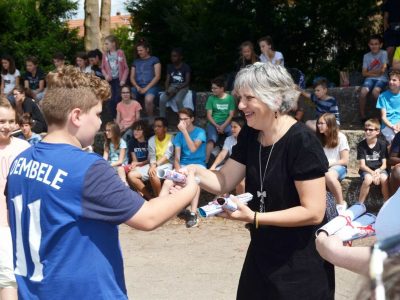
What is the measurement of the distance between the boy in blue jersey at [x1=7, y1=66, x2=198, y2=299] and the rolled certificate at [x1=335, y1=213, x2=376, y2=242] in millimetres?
727

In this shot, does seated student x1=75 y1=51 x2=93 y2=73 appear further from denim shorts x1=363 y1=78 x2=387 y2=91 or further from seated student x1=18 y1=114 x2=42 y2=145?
denim shorts x1=363 y1=78 x2=387 y2=91

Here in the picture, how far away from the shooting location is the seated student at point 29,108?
11220 millimetres

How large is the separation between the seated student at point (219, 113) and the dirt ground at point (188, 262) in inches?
66.8

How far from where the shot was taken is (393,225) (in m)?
2.07

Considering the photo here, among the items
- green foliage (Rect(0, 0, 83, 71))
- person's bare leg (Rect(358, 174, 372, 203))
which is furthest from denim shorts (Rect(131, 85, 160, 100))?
green foliage (Rect(0, 0, 83, 71))

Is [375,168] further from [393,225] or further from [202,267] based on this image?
[393,225]

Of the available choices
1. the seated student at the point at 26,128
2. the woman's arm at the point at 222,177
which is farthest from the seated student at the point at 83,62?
the woman's arm at the point at 222,177

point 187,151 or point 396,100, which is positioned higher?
point 396,100

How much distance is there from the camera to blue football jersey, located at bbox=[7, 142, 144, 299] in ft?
8.74

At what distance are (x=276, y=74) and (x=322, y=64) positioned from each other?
34.3 feet

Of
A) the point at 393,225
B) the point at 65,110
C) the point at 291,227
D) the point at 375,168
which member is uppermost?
the point at 65,110

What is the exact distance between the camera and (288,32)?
1315 centimetres

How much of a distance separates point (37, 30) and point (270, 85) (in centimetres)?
1539

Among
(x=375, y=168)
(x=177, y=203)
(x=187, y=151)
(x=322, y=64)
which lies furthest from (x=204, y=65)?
(x=177, y=203)
